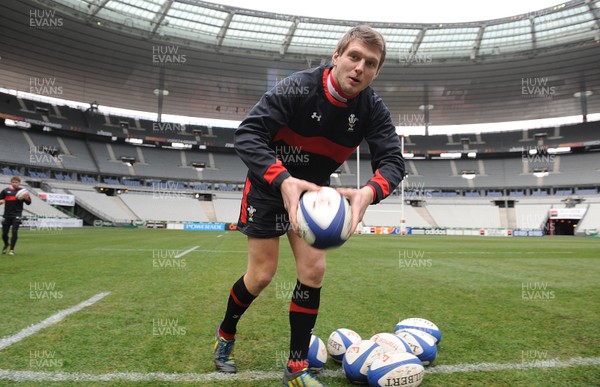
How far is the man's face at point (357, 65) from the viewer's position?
231cm

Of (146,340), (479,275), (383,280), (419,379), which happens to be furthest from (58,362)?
(479,275)

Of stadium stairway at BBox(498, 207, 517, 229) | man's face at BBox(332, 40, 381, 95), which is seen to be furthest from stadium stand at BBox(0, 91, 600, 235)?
man's face at BBox(332, 40, 381, 95)

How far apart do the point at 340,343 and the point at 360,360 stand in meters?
0.43

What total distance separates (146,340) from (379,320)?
224 cm

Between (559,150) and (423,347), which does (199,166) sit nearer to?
(559,150)

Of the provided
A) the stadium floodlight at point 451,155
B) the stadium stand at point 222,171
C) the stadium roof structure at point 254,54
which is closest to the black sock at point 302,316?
the stadium roof structure at point 254,54

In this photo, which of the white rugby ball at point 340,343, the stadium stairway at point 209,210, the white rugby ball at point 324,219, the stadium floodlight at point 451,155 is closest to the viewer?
the white rugby ball at point 324,219

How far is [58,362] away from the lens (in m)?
2.69

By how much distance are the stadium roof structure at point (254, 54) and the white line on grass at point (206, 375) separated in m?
33.2

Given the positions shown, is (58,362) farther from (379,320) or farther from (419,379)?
(379,320)

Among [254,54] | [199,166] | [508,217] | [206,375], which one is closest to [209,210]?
[199,166]

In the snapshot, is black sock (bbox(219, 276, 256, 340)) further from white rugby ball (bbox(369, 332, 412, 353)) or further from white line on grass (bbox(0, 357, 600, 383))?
white rugby ball (bbox(369, 332, 412, 353))

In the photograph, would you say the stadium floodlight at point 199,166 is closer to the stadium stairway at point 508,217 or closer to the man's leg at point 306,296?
the stadium stairway at point 508,217

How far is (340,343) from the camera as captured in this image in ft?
9.58
